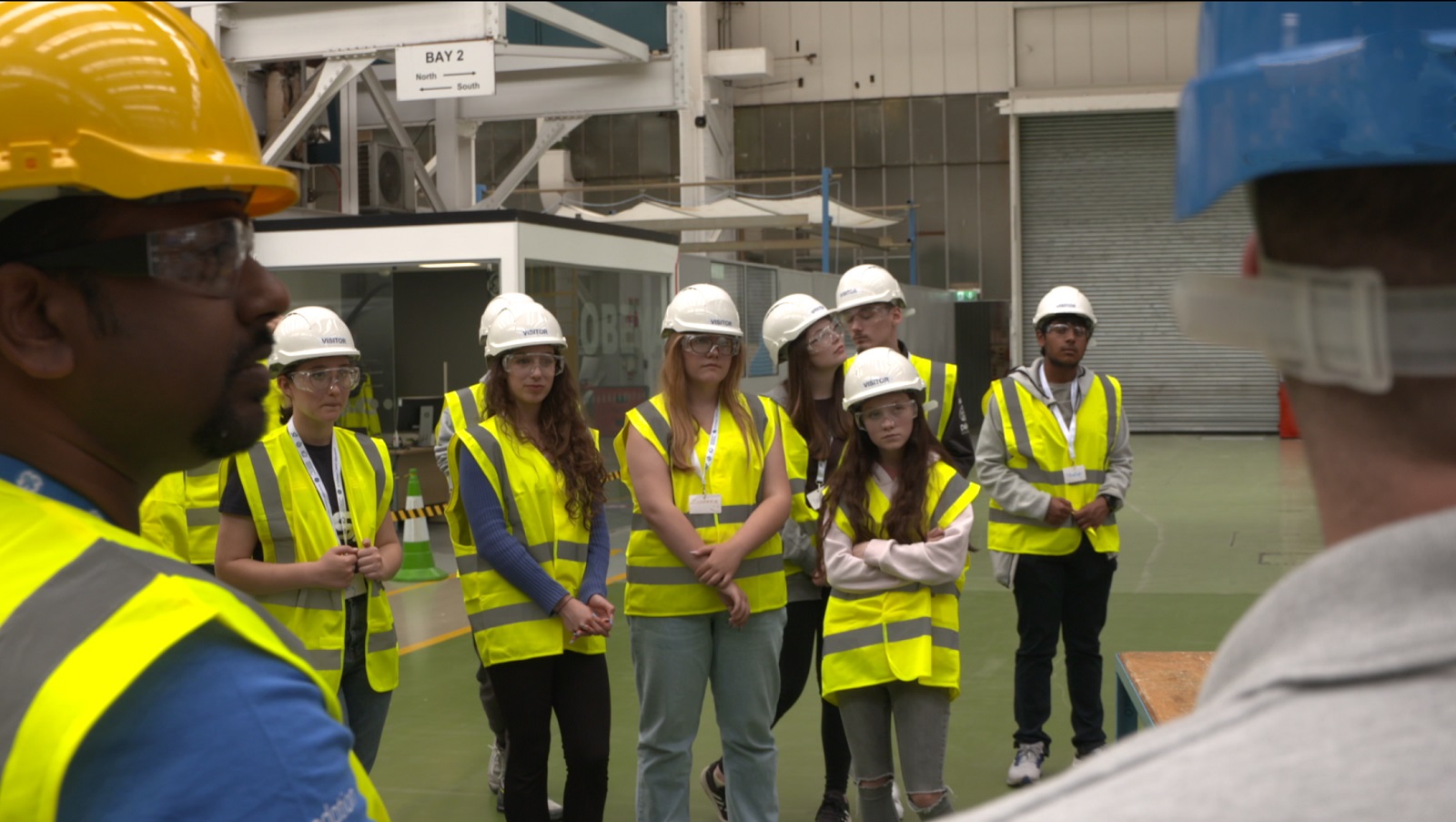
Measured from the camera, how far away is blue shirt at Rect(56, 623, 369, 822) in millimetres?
970

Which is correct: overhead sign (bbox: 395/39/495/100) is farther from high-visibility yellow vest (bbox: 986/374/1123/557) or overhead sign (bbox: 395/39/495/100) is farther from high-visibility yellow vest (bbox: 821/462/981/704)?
high-visibility yellow vest (bbox: 821/462/981/704)

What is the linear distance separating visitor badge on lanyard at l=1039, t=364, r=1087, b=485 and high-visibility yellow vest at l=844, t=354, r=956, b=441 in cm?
47

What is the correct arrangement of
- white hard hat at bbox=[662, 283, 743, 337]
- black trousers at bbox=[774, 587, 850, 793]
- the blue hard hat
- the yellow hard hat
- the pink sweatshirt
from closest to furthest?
the blue hard hat
the yellow hard hat
the pink sweatshirt
white hard hat at bbox=[662, 283, 743, 337]
black trousers at bbox=[774, 587, 850, 793]

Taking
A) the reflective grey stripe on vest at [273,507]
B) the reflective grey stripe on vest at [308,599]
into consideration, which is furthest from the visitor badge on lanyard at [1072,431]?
the reflective grey stripe on vest at [273,507]

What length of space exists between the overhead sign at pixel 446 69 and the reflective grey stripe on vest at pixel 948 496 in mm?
7703

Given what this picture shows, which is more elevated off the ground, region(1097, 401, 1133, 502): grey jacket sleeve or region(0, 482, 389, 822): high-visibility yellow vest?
region(0, 482, 389, 822): high-visibility yellow vest

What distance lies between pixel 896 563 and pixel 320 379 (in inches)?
75.3

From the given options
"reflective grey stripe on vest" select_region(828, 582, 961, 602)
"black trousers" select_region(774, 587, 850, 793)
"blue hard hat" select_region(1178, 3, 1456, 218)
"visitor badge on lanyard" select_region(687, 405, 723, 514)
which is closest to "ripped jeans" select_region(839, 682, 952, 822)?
"reflective grey stripe on vest" select_region(828, 582, 961, 602)

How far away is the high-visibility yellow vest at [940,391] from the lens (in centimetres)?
556

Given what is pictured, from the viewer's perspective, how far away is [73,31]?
1.18 m

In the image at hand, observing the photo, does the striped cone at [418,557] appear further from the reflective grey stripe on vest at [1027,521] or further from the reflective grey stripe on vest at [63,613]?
the reflective grey stripe on vest at [63,613]

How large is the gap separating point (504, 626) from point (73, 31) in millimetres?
3364

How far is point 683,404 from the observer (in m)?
4.72

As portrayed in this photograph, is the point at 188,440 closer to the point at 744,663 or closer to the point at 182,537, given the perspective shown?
the point at 744,663
